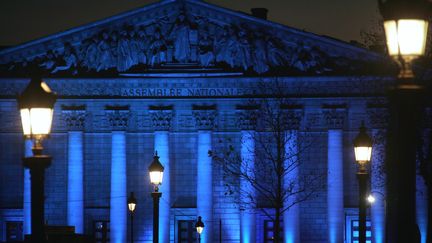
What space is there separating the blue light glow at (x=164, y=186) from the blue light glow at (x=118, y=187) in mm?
2303

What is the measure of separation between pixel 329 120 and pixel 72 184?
17255 mm

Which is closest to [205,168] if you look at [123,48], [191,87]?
[191,87]

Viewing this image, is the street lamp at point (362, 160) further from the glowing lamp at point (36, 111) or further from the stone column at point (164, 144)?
the stone column at point (164, 144)

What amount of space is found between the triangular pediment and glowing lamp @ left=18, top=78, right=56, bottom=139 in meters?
55.4

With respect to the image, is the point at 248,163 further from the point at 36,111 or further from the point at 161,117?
the point at 36,111

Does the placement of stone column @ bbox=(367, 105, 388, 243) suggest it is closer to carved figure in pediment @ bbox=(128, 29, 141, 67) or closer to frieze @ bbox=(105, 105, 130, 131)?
carved figure in pediment @ bbox=(128, 29, 141, 67)

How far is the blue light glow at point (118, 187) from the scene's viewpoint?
256 feet

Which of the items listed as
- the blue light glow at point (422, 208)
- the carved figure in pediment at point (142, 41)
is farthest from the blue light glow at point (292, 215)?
the carved figure in pediment at point (142, 41)

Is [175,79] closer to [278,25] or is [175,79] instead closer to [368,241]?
[278,25]

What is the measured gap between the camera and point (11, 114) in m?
78.8

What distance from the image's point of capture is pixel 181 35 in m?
76.8

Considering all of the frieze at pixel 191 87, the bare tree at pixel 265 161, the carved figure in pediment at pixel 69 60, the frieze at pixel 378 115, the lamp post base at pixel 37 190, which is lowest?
the lamp post base at pixel 37 190

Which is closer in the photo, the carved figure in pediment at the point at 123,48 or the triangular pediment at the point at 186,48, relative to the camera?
the triangular pediment at the point at 186,48

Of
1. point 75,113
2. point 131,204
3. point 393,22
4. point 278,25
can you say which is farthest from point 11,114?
point 393,22
